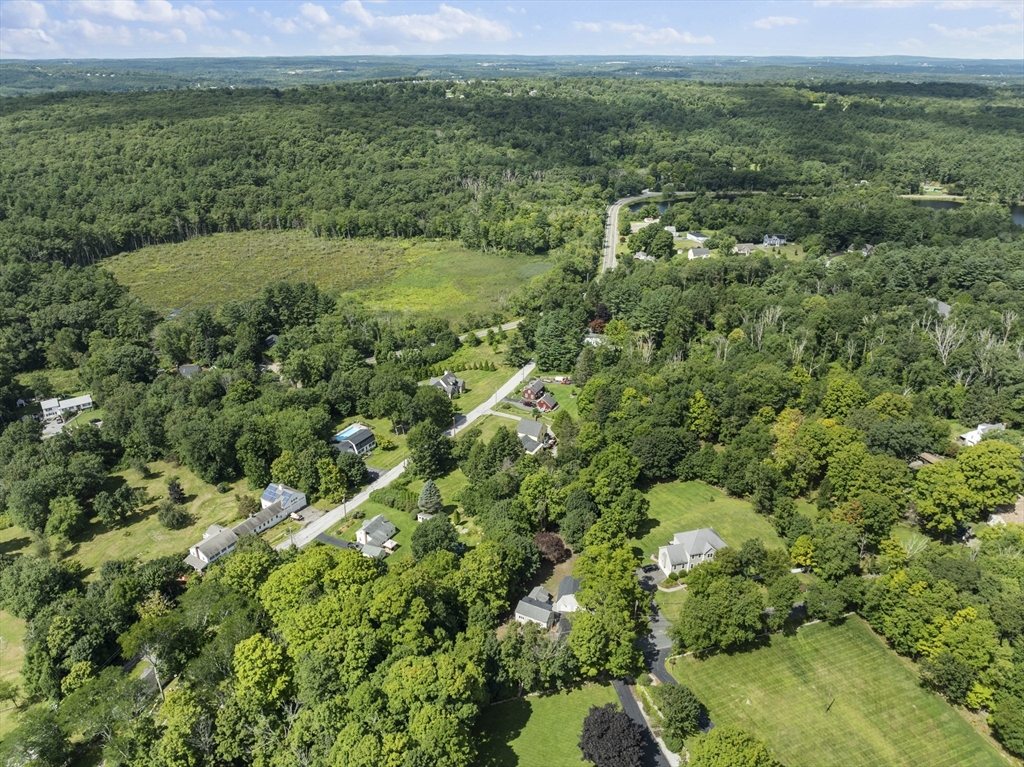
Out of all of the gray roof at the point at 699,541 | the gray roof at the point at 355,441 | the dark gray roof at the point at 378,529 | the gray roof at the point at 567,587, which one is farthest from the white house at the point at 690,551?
the gray roof at the point at 355,441

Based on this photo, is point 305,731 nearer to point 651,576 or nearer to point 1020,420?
point 651,576

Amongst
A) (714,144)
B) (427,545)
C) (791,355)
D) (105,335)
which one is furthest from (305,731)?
(714,144)

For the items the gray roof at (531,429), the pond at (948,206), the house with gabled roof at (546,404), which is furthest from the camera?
the pond at (948,206)

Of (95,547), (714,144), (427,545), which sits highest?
(714,144)

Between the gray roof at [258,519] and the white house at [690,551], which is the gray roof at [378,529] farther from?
the white house at [690,551]

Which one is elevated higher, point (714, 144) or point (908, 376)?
point (714, 144)

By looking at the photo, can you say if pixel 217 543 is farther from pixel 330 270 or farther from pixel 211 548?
pixel 330 270
